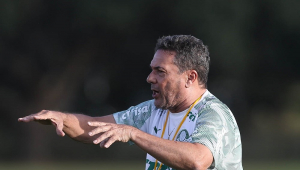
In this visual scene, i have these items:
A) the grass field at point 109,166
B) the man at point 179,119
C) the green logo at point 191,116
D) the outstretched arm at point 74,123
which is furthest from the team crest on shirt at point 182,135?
the grass field at point 109,166

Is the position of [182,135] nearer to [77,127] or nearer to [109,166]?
[77,127]

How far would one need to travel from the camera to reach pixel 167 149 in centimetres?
409

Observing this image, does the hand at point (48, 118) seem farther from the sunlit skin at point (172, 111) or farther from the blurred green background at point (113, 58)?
the blurred green background at point (113, 58)

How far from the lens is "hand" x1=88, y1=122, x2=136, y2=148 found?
3916mm

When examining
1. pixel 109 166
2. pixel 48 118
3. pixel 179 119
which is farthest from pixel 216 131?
pixel 109 166

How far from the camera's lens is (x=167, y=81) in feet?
16.5

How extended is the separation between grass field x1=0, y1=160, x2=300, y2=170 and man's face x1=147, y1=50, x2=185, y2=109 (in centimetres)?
936

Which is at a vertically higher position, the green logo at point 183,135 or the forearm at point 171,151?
the green logo at point 183,135

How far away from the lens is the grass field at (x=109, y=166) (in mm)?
14406

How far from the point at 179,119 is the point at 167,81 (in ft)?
1.21

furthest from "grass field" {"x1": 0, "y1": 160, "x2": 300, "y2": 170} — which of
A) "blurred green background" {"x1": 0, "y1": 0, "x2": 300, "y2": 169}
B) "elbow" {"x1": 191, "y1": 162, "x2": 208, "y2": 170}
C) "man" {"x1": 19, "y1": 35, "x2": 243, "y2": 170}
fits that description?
"elbow" {"x1": 191, "y1": 162, "x2": 208, "y2": 170}

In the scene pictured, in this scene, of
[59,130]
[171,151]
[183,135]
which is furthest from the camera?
[183,135]

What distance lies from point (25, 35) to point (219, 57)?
6.56 m

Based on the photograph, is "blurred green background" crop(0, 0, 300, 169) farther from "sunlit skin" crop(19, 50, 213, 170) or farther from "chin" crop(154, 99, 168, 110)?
"chin" crop(154, 99, 168, 110)
